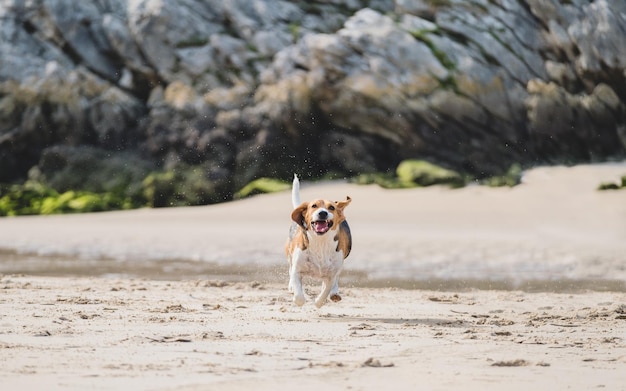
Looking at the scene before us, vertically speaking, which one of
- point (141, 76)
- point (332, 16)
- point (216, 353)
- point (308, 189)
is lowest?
point (216, 353)

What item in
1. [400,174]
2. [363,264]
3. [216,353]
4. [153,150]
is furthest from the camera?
[153,150]

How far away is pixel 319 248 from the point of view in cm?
705

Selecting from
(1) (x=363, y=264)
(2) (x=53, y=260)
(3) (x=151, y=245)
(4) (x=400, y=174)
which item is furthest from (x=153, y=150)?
(1) (x=363, y=264)

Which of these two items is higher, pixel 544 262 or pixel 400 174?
pixel 400 174

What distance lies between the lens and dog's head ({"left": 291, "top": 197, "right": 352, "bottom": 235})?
6750mm

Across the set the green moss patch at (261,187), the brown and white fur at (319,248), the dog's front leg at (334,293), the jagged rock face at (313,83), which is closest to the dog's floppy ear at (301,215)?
the brown and white fur at (319,248)

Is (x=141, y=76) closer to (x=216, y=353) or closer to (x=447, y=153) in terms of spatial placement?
(x=447, y=153)

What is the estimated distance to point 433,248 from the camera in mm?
12477

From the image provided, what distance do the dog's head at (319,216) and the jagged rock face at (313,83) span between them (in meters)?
11.7

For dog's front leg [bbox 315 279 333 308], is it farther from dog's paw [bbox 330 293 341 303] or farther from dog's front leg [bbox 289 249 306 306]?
dog's front leg [bbox 289 249 306 306]

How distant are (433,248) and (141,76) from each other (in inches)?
Result: 408

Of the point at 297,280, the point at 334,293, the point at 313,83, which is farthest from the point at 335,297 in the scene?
the point at 313,83

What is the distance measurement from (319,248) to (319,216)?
0.40 metres

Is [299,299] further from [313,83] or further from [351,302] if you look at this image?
[313,83]
